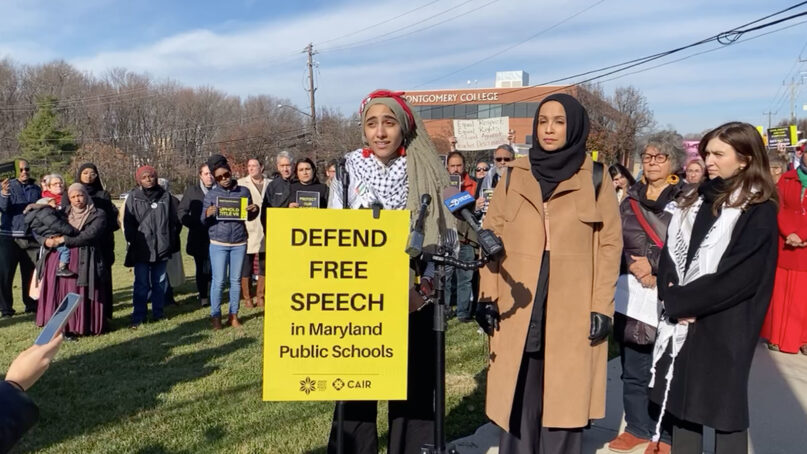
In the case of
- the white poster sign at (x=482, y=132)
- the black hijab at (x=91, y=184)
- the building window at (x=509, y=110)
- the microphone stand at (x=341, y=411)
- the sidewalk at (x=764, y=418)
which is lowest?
the sidewalk at (x=764, y=418)

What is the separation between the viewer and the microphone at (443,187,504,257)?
2.30m

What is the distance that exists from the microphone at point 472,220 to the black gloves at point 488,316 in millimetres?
625

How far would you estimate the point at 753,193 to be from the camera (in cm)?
287

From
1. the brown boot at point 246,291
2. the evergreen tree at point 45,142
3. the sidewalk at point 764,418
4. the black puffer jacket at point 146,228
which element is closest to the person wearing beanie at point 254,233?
the brown boot at point 246,291

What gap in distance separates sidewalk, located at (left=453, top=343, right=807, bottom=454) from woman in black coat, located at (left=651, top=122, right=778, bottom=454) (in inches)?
46.6

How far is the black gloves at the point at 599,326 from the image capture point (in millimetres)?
2990

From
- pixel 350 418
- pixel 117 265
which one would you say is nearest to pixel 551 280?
pixel 350 418

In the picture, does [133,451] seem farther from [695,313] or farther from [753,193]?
[753,193]

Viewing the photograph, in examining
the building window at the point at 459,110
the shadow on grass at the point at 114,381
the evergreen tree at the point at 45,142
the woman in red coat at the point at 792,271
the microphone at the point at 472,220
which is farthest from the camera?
the building window at the point at 459,110

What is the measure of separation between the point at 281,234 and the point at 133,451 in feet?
7.91

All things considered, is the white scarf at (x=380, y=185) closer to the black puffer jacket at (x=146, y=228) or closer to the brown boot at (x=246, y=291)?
the black puffer jacket at (x=146, y=228)

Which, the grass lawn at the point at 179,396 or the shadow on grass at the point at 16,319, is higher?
the grass lawn at the point at 179,396

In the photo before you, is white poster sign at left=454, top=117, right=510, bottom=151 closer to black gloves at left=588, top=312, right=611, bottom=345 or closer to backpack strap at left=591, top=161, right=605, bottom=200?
backpack strap at left=591, top=161, right=605, bottom=200

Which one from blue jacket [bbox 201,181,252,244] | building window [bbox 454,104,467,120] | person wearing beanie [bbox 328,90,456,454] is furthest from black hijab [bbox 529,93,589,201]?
building window [bbox 454,104,467,120]
